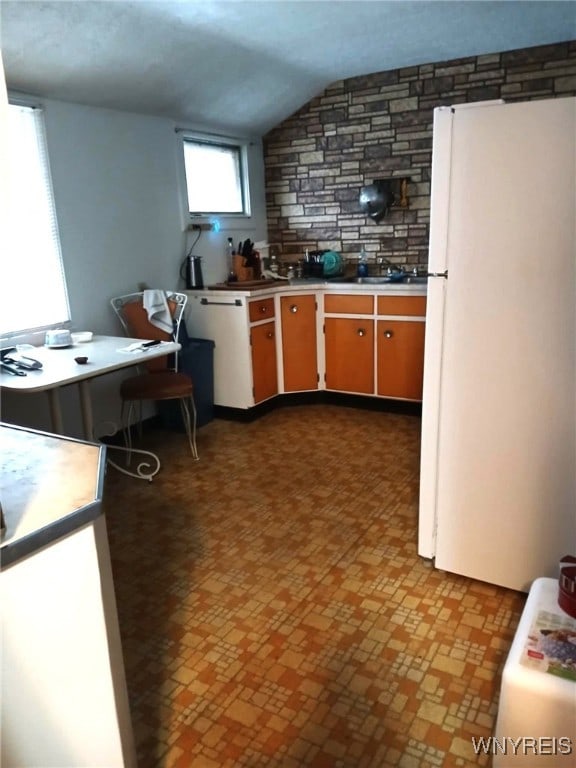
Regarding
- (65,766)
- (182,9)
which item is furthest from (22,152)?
(65,766)

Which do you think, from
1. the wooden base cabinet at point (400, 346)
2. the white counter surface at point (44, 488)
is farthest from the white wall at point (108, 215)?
the white counter surface at point (44, 488)

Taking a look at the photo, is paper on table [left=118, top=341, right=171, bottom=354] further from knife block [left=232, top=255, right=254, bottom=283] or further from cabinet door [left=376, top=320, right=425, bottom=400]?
cabinet door [left=376, top=320, right=425, bottom=400]

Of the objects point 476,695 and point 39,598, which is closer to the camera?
point 39,598

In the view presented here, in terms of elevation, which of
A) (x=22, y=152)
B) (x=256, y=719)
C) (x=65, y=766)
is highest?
(x=22, y=152)

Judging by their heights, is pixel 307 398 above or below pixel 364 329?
below

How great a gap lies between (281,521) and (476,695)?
4.04 feet

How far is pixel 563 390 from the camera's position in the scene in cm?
191

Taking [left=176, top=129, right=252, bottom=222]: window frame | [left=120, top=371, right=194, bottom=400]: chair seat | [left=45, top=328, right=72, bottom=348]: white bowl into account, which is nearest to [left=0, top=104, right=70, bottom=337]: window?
[left=45, top=328, right=72, bottom=348]: white bowl

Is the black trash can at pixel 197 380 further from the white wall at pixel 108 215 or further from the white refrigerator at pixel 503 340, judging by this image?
the white refrigerator at pixel 503 340

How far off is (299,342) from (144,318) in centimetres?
115

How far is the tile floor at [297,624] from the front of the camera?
5.32 ft

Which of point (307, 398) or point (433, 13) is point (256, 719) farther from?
point (433, 13)

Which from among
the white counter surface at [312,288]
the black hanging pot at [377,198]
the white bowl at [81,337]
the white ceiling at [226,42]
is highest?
the white ceiling at [226,42]

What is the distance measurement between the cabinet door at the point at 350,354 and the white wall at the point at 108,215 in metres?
1.17
